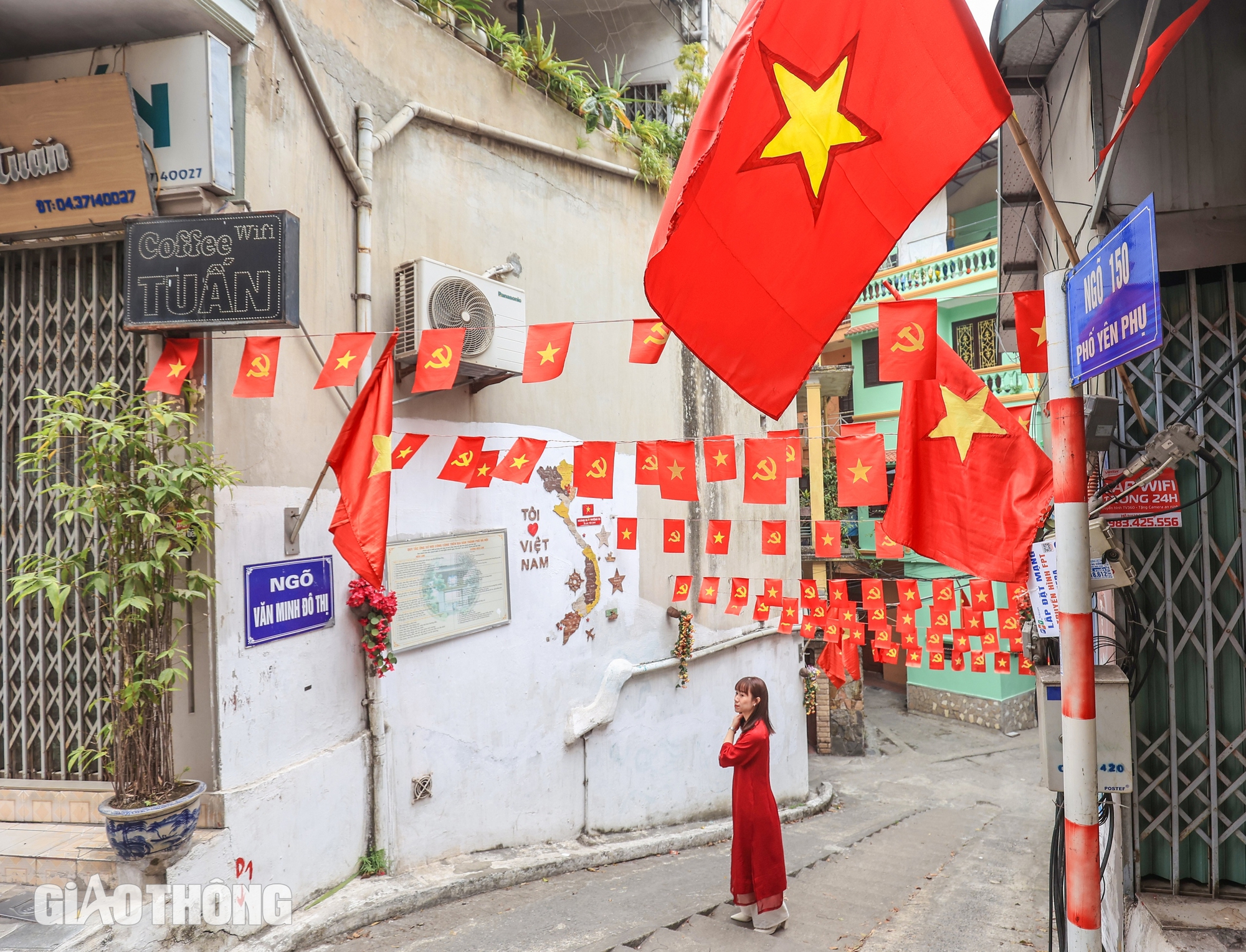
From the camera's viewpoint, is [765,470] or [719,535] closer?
[765,470]

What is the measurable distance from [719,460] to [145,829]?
5.51 m

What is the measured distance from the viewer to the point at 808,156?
2734mm

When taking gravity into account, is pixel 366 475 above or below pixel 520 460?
below

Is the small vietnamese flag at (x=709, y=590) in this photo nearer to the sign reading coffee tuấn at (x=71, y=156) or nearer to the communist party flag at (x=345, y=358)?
the communist party flag at (x=345, y=358)

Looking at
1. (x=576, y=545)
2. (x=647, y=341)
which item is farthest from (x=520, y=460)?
(x=576, y=545)

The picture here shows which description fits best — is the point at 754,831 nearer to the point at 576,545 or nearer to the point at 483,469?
the point at 483,469

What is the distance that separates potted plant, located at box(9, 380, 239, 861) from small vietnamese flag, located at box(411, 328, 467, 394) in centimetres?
154

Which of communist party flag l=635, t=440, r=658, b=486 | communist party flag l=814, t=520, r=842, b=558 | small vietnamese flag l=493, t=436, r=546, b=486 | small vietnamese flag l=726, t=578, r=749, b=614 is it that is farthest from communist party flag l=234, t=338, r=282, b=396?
small vietnamese flag l=726, t=578, r=749, b=614

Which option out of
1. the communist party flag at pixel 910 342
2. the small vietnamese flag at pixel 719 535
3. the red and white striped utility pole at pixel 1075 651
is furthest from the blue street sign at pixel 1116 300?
the small vietnamese flag at pixel 719 535

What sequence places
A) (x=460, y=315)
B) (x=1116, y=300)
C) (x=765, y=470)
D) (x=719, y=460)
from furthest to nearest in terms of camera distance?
1. (x=719, y=460)
2. (x=765, y=470)
3. (x=460, y=315)
4. (x=1116, y=300)

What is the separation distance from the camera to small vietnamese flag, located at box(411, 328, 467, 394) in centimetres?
604

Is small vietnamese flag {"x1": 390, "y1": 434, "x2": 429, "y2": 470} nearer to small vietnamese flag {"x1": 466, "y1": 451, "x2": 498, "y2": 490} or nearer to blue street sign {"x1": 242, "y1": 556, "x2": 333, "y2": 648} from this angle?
small vietnamese flag {"x1": 466, "y1": 451, "x2": 498, "y2": 490}

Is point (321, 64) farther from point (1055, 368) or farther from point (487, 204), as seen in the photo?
point (1055, 368)

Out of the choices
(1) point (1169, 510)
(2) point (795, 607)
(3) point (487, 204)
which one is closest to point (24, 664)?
(3) point (487, 204)
